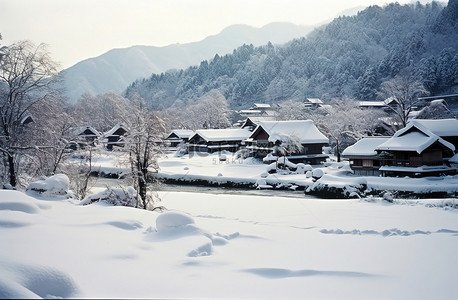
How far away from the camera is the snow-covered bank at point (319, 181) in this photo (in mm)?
28656

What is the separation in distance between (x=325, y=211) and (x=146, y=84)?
14326 cm

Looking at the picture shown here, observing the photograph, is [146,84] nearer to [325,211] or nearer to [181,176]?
[181,176]

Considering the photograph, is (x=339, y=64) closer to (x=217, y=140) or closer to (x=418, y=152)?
(x=217, y=140)

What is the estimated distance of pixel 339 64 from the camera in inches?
4301

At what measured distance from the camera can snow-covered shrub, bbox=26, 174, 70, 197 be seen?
1380cm

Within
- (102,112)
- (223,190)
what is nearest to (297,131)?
(223,190)

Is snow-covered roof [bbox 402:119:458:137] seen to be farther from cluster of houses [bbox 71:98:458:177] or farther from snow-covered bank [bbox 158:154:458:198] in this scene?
snow-covered bank [bbox 158:154:458:198]

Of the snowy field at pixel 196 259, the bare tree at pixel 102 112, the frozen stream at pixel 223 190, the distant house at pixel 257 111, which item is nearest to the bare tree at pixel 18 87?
the snowy field at pixel 196 259

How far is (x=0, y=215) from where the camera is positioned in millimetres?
8172

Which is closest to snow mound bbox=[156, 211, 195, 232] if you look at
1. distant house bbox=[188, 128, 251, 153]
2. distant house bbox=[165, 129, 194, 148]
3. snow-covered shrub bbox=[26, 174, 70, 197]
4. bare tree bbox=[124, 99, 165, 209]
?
snow-covered shrub bbox=[26, 174, 70, 197]

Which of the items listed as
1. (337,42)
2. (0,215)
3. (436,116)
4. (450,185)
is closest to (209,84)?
(337,42)

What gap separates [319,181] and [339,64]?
86696mm

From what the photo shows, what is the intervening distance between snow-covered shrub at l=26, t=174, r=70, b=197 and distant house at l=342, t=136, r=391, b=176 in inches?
1121

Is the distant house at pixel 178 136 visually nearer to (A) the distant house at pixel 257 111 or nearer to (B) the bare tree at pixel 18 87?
(A) the distant house at pixel 257 111
